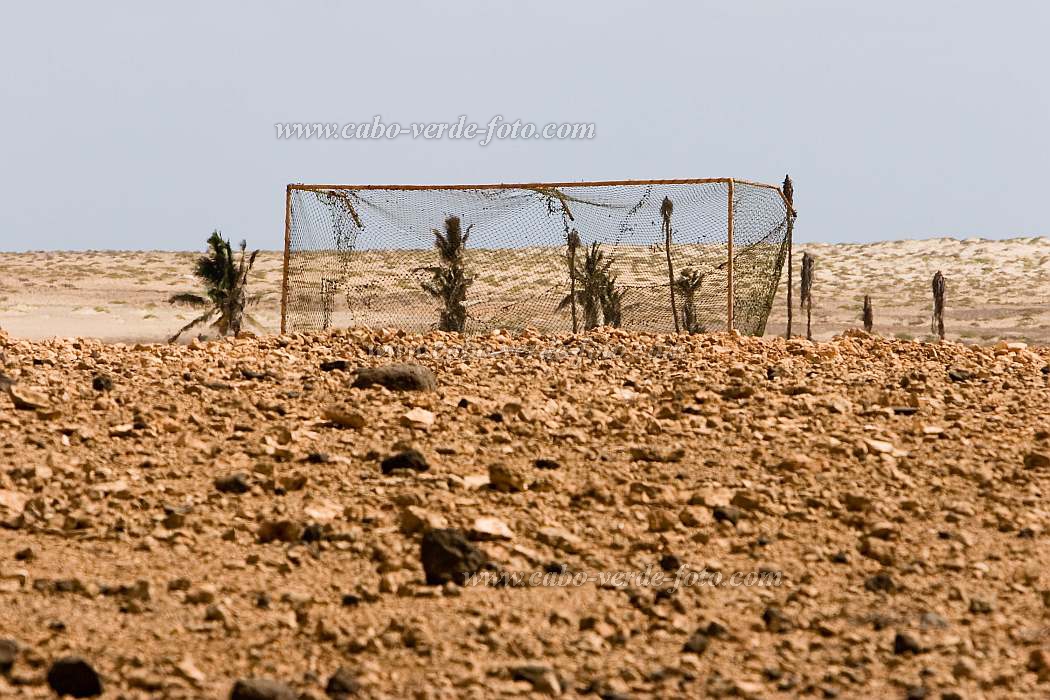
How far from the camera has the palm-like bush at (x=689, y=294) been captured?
46.8 ft

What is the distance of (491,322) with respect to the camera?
48.2 feet

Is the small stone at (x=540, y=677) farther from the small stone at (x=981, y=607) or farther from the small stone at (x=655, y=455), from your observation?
the small stone at (x=655, y=455)

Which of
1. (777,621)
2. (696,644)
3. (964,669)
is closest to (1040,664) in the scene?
(964,669)

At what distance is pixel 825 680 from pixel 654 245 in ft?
32.3

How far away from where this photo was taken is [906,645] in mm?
5227

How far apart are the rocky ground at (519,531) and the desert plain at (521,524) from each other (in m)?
0.02

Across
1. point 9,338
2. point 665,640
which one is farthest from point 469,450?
point 9,338

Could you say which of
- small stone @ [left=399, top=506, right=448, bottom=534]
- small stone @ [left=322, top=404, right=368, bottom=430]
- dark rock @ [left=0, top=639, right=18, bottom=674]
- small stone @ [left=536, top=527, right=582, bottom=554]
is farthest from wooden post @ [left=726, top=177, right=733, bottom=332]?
dark rock @ [left=0, top=639, right=18, bottom=674]

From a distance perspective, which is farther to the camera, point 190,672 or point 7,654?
point 7,654

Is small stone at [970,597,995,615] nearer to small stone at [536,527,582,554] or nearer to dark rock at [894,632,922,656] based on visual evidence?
dark rock at [894,632,922,656]

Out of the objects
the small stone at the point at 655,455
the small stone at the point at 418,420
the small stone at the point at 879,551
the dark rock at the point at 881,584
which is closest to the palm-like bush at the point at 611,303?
the small stone at the point at 418,420

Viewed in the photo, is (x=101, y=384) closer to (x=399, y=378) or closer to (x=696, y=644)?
(x=399, y=378)

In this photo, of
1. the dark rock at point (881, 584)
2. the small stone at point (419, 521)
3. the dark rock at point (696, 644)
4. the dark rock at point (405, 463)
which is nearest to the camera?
the dark rock at point (696, 644)

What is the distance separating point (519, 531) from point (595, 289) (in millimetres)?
8149
